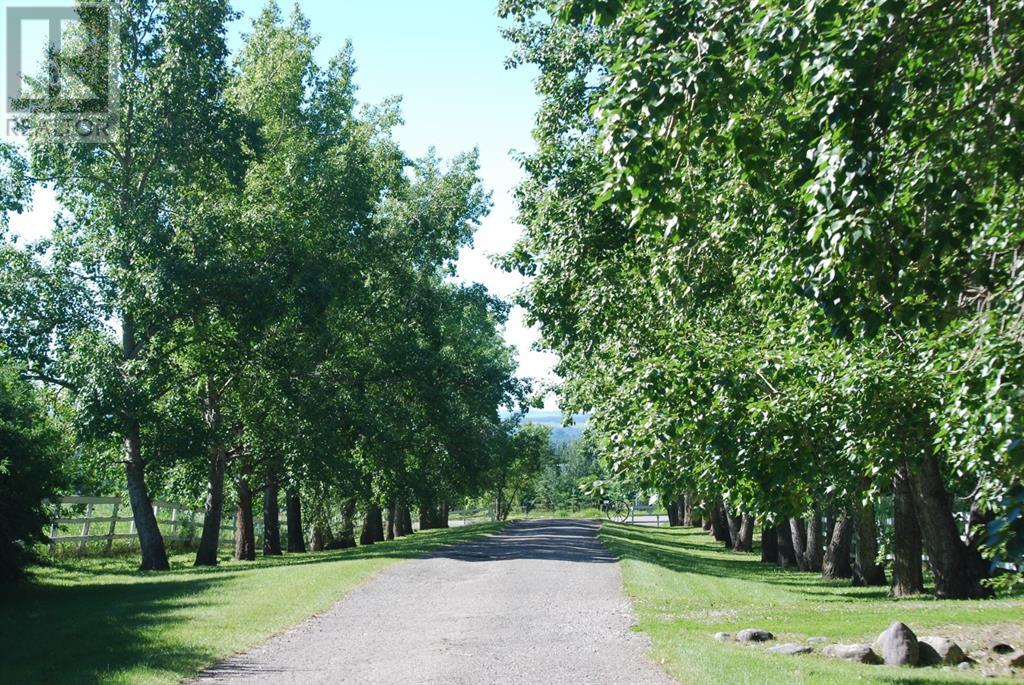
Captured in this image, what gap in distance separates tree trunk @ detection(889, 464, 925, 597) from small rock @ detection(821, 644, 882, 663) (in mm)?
9574

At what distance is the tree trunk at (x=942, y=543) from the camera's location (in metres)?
18.2

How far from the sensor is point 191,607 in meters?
14.9

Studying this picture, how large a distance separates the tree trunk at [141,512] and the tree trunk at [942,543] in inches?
689

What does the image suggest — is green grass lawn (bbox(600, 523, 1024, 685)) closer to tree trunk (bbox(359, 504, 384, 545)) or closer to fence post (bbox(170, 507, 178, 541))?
fence post (bbox(170, 507, 178, 541))

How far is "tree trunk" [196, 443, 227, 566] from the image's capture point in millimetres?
26953

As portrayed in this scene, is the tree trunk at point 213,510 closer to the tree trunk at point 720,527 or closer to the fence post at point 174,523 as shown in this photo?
the fence post at point 174,523

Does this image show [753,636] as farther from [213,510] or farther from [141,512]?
[213,510]

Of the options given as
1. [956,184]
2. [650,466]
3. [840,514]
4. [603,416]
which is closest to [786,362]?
[650,466]

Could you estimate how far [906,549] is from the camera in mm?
20719

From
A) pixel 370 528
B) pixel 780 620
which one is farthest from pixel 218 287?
pixel 370 528

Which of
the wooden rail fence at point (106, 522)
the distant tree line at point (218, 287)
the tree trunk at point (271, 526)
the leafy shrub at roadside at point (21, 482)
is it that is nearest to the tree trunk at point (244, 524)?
the distant tree line at point (218, 287)

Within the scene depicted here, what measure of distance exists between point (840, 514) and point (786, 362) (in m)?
14.2

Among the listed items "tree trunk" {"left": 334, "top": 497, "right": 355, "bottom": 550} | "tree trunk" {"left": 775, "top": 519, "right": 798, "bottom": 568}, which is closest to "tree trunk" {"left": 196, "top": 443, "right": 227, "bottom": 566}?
"tree trunk" {"left": 334, "top": 497, "right": 355, "bottom": 550}

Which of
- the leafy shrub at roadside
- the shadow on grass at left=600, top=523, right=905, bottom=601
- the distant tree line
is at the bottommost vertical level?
the shadow on grass at left=600, top=523, right=905, bottom=601
